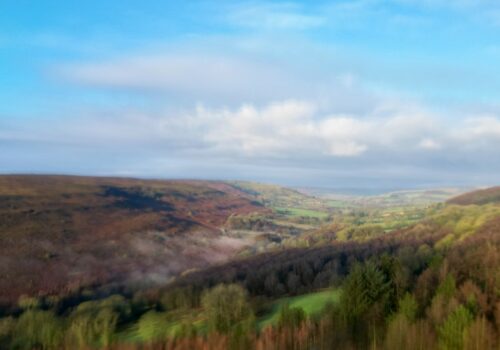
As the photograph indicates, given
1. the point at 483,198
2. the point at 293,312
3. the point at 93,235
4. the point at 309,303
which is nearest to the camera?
the point at 293,312

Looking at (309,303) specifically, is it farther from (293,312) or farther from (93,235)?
(93,235)

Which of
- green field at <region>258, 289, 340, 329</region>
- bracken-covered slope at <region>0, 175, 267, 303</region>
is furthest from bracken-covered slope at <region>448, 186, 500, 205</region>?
green field at <region>258, 289, 340, 329</region>

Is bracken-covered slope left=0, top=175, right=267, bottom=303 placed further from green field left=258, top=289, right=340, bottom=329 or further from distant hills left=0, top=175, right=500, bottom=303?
green field left=258, top=289, right=340, bottom=329

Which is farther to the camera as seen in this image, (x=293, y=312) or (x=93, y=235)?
(x=93, y=235)

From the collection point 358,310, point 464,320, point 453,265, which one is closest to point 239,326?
point 358,310

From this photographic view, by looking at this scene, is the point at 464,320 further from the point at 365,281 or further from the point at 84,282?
the point at 84,282

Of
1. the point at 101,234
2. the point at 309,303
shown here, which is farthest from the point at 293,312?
the point at 101,234
